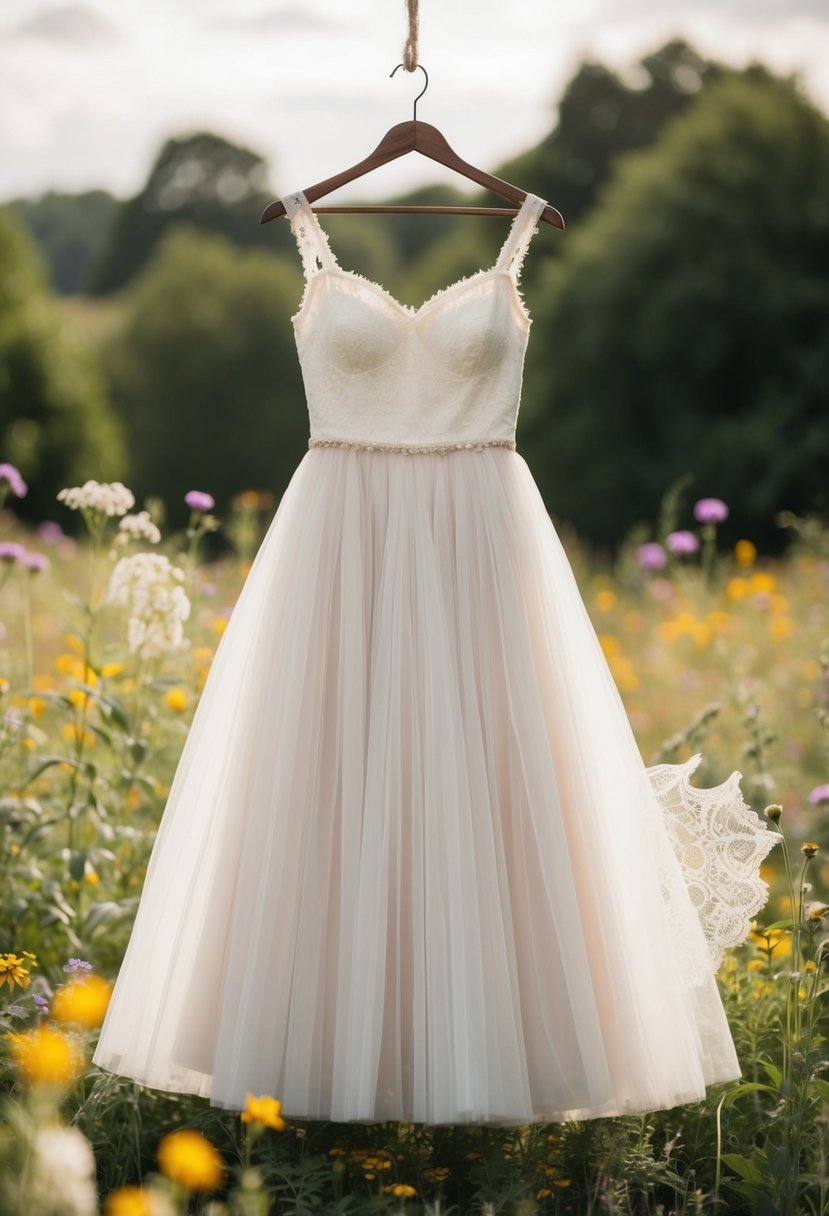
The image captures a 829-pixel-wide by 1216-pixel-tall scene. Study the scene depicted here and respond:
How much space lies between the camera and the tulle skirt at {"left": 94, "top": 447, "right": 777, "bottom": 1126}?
2.45 m

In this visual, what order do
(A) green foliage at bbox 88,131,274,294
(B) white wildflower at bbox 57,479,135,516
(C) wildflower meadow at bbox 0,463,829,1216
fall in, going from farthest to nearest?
(A) green foliage at bbox 88,131,274,294 < (B) white wildflower at bbox 57,479,135,516 < (C) wildflower meadow at bbox 0,463,829,1216

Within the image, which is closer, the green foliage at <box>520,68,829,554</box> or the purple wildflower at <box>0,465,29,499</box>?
the purple wildflower at <box>0,465,29,499</box>

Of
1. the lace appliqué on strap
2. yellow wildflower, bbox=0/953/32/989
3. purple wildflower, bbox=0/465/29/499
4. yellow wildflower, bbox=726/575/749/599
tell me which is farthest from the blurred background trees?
yellow wildflower, bbox=0/953/32/989

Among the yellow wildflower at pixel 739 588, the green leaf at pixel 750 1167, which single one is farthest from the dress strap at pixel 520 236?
the yellow wildflower at pixel 739 588

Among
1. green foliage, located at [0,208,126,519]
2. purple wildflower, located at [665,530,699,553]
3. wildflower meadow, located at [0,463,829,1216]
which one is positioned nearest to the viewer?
wildflower meadow, located at [0,463,829,1216]

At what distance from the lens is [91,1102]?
2.49 metres

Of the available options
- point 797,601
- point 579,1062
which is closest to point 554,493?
point 797,601

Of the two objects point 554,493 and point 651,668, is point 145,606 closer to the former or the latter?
point 651,668

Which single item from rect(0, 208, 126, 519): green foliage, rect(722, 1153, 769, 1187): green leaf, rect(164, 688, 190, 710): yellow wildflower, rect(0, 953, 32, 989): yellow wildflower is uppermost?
rect(0, 208, 126, 519): green foliage

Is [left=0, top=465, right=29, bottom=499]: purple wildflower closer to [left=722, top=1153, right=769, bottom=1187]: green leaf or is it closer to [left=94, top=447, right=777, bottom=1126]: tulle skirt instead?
[left=94, top=447, right=777, bottom=1126]: tulle skirt

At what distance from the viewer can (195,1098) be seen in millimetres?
2881

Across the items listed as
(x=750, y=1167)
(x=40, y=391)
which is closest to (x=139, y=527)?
(x=750, y=1167)

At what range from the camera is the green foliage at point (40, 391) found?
19141mm

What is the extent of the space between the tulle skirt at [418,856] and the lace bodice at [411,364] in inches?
3.0
